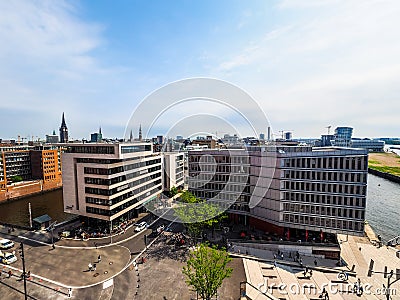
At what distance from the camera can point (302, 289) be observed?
31703 millimetres

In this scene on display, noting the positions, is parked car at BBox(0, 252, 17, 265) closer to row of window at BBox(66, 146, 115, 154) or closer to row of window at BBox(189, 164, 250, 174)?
row of window at BBox(66, 146, 115, 154)

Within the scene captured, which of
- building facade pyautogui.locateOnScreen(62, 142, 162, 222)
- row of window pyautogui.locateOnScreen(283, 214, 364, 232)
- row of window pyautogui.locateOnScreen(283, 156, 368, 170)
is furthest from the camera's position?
building facade pyautogui.locateOnScreen(62, 142, 162, 222)

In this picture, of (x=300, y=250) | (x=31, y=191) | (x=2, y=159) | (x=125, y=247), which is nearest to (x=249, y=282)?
(x=300, y=250)

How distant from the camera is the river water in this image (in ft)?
194

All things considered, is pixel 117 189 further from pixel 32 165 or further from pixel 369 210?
pixel 369 210

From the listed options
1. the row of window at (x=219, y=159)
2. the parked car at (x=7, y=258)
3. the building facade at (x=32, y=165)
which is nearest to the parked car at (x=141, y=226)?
the row of window at (x=219, y=159)

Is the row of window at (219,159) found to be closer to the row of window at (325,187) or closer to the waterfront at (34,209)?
the row of window at (325,187)

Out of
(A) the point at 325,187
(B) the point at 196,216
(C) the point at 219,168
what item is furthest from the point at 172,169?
(A) the point at 325,187

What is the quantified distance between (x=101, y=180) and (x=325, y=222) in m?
47.2

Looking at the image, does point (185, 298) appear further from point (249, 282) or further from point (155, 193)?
point (155, 193)

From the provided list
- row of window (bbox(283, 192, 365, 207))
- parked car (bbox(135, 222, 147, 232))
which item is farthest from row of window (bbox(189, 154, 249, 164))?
parked car (bbox(135, 222, 147, 232))

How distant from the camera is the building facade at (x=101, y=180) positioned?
48.3 metres

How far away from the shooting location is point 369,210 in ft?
233

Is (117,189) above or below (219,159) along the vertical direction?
below
